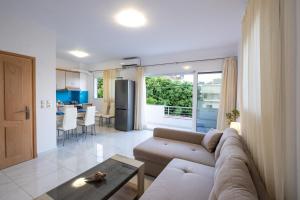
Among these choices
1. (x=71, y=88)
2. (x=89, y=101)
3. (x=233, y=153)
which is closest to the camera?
(x=233, y=153)

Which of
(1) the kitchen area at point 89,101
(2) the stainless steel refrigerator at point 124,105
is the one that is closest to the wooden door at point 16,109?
(1) the kitchen area at point 89,101

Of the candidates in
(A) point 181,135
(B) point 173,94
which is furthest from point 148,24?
(B) point 173,94

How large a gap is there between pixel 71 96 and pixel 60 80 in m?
1.07

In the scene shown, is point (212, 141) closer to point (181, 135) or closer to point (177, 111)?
point (181, 135)

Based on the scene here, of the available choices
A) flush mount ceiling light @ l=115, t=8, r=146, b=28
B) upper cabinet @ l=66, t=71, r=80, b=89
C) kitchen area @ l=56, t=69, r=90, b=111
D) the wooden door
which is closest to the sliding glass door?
flush mount ceiling light @ l=115, t=8, r=146, b=28

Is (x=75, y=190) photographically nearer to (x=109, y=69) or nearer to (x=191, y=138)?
(x=191, y=138)

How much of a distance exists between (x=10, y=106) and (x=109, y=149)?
203cm

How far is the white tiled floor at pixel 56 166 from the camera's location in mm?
2023

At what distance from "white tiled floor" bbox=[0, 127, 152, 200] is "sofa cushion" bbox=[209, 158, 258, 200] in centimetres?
223

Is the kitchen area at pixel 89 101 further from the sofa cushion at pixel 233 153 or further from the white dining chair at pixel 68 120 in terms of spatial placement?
the sofa cushion at pixel 233 153

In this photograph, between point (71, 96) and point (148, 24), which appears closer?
point (148, 24)

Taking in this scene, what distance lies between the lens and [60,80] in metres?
5.51

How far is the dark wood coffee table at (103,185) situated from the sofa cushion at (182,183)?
11.4 inches

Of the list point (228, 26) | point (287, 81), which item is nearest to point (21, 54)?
point (287, 81)
